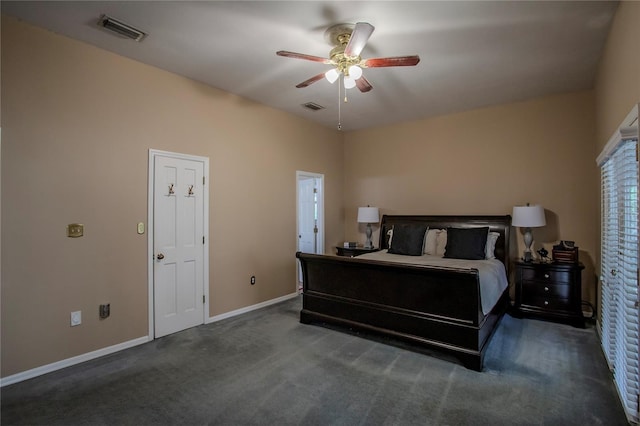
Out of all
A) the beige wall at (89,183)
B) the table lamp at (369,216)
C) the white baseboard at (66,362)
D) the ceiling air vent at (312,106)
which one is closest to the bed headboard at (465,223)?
the table lamp at (369,216)

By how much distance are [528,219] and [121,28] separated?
15.6 feet

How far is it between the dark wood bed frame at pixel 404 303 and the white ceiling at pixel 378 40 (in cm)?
209

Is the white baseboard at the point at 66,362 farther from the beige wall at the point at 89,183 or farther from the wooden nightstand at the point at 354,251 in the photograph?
the wooden nightstand at the point at 354,251

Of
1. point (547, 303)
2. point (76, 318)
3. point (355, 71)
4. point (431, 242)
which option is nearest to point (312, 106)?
point (355, 71)

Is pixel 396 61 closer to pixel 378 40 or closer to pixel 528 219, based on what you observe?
pixel 378 40

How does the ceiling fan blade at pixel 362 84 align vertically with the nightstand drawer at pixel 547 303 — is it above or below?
above

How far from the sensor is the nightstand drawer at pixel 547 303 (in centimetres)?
375

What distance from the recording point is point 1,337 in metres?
2.45

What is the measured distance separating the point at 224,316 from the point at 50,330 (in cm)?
175

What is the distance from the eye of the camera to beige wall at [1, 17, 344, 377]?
2545mm

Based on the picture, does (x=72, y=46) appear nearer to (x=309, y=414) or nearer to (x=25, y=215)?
(x=25, y=215)

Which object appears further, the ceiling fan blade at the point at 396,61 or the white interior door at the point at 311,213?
the white interior door at the point at 311,213

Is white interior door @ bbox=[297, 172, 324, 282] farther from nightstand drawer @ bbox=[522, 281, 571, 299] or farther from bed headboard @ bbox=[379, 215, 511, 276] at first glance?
nightstand drawer @ bbox=[522, 281, 571, 299]

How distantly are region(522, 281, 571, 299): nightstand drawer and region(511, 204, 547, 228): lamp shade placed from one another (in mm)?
727
